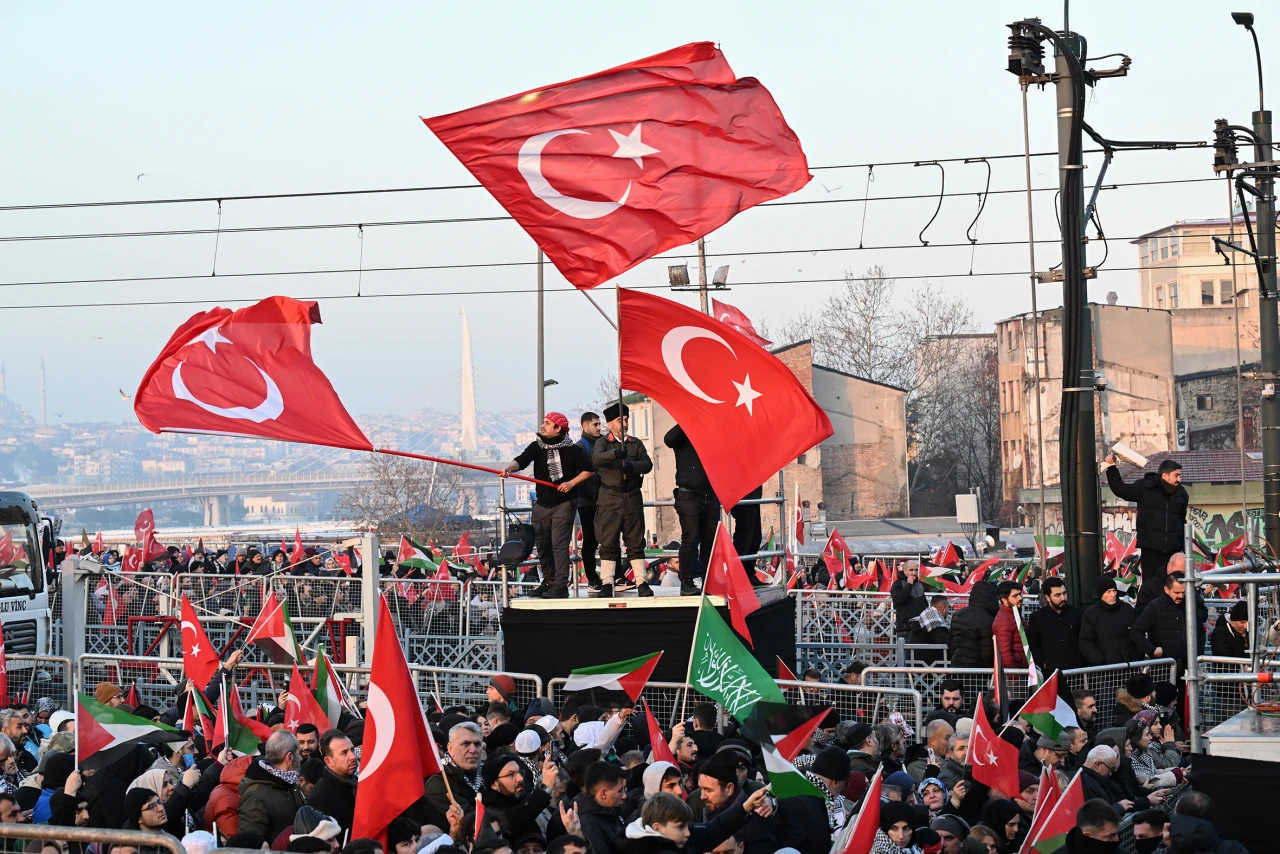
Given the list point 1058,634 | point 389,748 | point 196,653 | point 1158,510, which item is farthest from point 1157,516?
point 389,748

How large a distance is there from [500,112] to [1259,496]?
3538 cm

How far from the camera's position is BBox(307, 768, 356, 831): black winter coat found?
26.3 ft

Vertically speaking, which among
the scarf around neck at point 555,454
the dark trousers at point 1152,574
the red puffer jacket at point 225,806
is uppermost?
the scarf around neck at point 555,454

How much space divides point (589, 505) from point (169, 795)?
20.4 feet

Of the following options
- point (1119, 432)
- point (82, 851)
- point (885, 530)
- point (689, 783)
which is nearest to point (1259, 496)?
point (885, 530)

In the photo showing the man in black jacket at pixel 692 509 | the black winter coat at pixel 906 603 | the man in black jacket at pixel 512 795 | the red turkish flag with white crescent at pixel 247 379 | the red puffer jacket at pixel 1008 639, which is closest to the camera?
the man in black jacket at pixel 512 795

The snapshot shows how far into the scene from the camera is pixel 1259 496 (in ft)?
140

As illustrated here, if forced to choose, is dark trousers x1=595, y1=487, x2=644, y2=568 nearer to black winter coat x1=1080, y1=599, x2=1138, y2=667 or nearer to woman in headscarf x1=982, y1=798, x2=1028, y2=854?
black winter coat x1=1080, y1=599, x2=1138, y2=667

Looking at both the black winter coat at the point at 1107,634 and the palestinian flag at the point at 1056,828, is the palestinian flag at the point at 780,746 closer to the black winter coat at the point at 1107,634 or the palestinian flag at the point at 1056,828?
the palestinian flag at the point at 1056,828

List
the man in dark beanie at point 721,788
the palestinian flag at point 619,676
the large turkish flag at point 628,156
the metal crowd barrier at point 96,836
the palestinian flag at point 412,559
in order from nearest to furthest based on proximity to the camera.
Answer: the metal crowd barrier at point 96,836 < the man in dark beanie at point 721,788 < the palestinian flag at point 619,676 < the large turkish flag at point 628,156 < the palestinian flag at point 412,559

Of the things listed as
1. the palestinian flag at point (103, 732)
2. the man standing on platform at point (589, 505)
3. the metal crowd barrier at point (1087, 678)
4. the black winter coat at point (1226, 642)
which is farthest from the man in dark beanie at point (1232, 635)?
the palestinian flag at point (103, 732)

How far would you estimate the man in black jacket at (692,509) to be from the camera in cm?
1326

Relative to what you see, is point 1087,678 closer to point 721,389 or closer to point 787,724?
point 721,389

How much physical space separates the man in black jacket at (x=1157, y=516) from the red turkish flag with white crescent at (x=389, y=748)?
27.0ft
